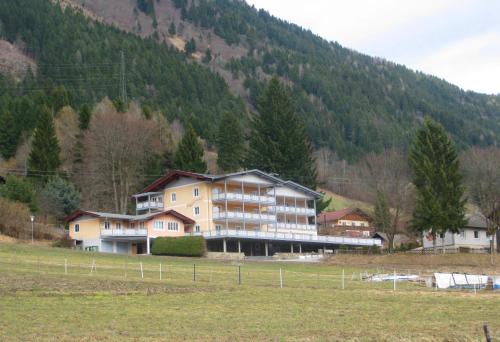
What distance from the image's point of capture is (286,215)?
9388cm

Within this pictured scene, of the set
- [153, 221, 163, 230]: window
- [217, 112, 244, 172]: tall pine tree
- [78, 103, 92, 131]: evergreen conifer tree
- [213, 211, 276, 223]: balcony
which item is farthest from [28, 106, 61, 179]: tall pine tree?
[217, 112, 244, 172]: tall pine tree

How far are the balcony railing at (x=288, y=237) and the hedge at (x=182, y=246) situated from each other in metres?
7.03

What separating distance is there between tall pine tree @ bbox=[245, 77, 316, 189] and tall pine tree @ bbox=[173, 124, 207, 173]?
852cm

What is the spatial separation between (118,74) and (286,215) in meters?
83.1

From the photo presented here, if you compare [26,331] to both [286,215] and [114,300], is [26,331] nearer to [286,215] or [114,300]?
[114,300]

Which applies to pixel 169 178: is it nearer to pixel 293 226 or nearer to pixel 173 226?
pixel 173 226

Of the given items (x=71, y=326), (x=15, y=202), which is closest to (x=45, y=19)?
(x=15, y=202)

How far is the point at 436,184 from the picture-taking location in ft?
242

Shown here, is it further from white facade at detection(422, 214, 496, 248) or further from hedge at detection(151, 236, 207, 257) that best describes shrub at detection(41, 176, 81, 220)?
white facade at detection(422, 214, 496, 248)

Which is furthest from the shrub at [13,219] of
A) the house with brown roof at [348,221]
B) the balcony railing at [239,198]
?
the house with brown roof at [348,221]

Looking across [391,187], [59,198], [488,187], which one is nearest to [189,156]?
[59,198]

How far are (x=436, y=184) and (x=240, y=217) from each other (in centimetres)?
2320

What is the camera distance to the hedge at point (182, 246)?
71938 mm

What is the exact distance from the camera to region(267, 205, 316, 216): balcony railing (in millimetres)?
91325
